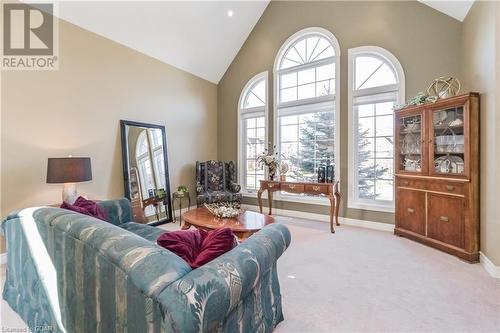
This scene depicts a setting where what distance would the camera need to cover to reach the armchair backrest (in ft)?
16.9

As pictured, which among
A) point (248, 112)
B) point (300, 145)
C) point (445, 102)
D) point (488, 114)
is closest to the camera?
point (488, 114)

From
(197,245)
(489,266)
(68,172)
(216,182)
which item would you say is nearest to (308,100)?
(216,182)

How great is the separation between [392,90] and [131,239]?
429 centimetres

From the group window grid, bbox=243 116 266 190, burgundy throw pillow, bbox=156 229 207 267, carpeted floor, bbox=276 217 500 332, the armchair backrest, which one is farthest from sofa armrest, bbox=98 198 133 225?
window grid, bbox=243 116 266 190

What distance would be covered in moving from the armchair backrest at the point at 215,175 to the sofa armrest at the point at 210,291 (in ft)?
13.1

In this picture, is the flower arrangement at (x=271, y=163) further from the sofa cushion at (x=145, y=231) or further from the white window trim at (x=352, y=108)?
the sofa cushion at (x=145, y=231)

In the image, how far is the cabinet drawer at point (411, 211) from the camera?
11.1ft

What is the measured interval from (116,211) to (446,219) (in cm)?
386

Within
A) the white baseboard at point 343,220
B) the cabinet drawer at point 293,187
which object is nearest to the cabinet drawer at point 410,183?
the white baseboard at point 343,220

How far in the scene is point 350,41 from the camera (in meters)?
4.34

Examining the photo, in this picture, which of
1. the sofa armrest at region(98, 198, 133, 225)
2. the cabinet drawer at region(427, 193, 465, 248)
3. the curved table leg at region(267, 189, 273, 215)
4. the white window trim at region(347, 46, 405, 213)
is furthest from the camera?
the curved table leg at region(267, 189, 273, 215)

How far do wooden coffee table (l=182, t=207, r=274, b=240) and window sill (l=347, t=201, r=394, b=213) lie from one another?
2.07 meters

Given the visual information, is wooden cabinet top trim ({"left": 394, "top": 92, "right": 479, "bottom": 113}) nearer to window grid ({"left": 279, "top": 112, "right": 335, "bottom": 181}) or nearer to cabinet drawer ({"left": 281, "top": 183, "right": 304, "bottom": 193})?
window grid ({"left": 279, "top": 112, "right": 335, "bottom": 181})

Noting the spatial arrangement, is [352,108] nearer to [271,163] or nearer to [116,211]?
[271,163]
